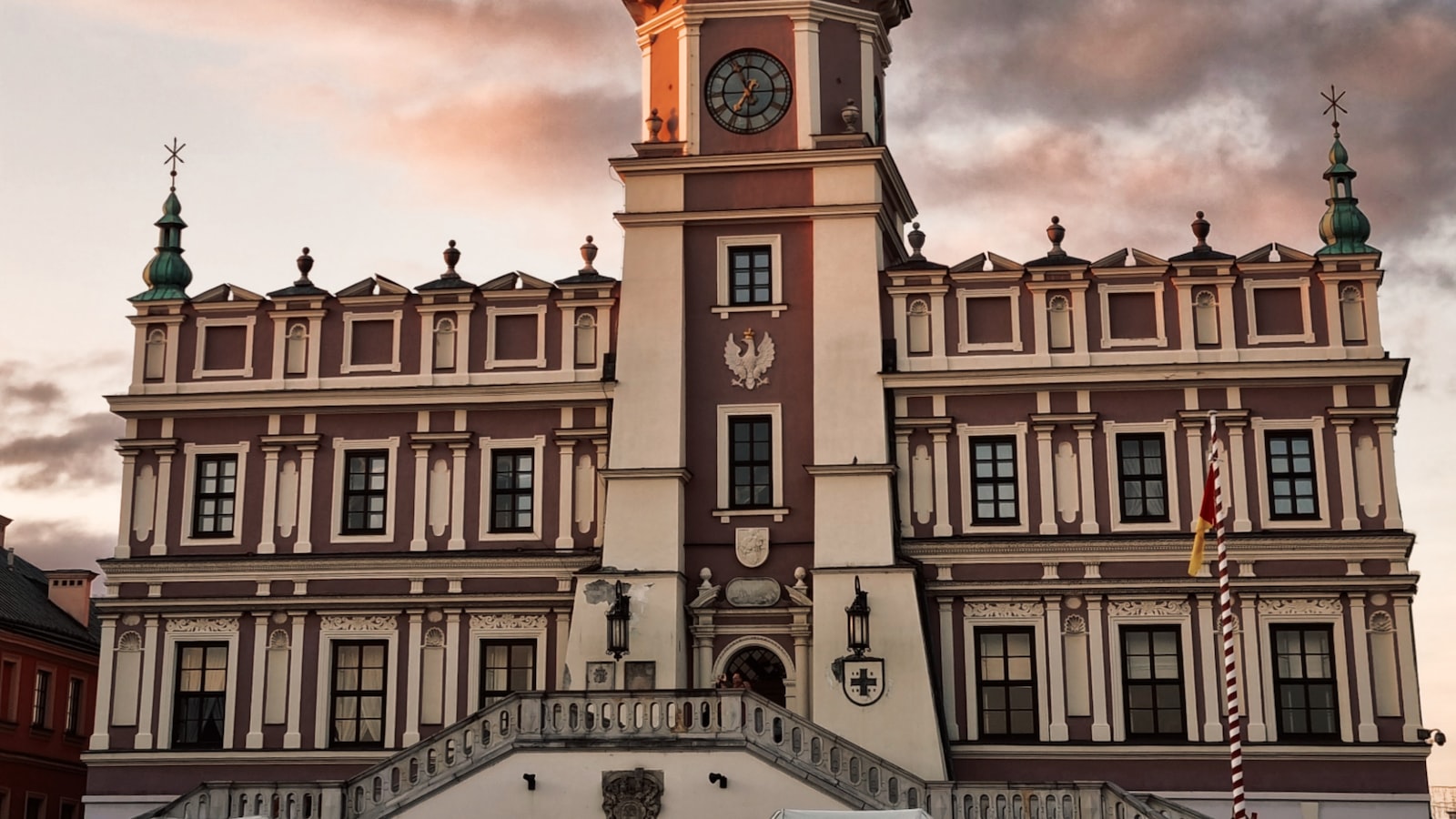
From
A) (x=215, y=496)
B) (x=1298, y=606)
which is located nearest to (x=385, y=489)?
(x=215, y=496)

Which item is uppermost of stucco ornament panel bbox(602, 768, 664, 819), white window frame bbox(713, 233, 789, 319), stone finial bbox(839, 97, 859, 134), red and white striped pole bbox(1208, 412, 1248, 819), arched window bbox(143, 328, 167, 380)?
stone finial bbox(839, 97, 859, 134)

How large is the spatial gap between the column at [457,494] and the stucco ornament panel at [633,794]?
30.4 feet

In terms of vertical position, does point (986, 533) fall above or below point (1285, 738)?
above

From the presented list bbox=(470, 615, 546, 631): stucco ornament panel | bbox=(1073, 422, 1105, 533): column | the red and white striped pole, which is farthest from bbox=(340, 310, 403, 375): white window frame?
the red and white striped pole

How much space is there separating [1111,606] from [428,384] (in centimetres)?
1584

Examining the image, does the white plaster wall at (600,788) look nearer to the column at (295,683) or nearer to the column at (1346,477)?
the column at (295,683)

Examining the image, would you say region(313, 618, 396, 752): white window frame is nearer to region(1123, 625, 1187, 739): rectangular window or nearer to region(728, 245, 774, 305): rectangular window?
region(728, 245, 774, 305): rectangular window

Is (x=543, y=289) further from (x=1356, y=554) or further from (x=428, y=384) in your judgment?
(x=1356, y=554)

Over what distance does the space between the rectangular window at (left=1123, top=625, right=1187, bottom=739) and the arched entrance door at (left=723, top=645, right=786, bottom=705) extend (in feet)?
23.9

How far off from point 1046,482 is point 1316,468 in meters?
5.67

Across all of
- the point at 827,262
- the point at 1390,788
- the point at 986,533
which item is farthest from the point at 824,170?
the point at 1390,788

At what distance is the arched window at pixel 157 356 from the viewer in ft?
149

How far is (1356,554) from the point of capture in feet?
134

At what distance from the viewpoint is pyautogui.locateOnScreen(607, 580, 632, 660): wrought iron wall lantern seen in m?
40.7
